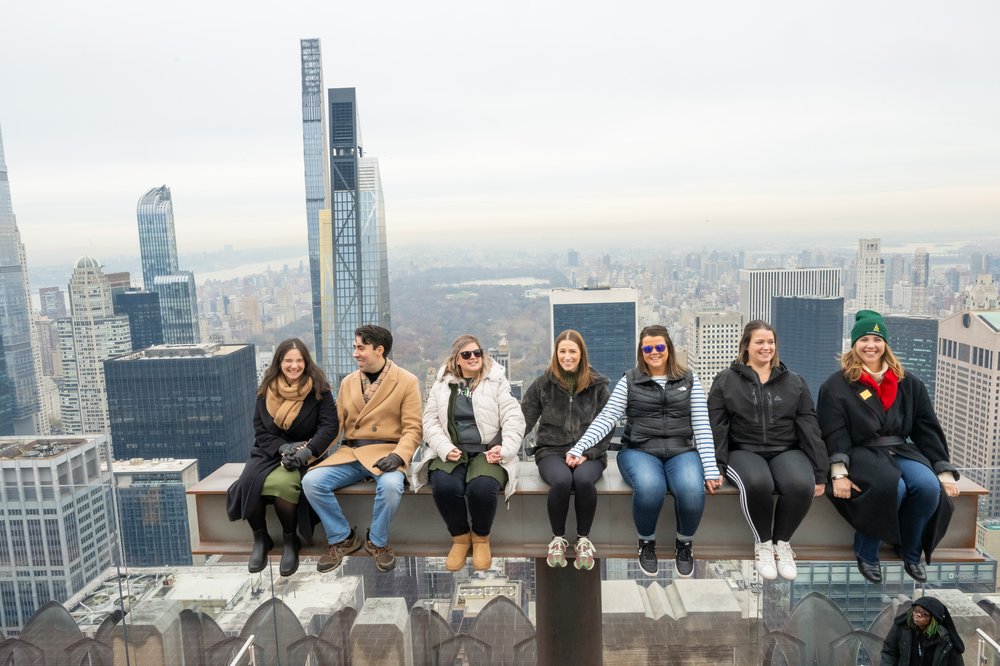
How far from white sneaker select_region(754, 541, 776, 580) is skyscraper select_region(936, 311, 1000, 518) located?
31.0 ft

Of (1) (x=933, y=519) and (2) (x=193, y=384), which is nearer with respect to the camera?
(1) (x=933, y=519)

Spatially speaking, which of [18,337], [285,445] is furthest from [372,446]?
[18,337]

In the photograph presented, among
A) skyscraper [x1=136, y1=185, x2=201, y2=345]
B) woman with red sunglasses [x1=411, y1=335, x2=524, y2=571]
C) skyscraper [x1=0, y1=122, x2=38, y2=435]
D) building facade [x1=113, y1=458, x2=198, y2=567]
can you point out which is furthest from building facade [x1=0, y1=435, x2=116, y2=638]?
skyscraper [x1=0, y1=122, x2=38, y2=435]

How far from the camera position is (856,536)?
2.59m

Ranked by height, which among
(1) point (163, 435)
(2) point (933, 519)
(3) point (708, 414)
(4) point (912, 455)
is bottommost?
(1) point (163, 435)

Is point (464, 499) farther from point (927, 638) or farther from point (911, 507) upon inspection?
point (927, 638)

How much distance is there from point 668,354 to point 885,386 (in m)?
0.91

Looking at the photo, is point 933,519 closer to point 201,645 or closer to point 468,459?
point 468,459

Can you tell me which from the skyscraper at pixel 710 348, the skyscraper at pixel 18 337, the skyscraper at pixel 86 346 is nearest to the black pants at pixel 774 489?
the skyscraper at pixel 710 348

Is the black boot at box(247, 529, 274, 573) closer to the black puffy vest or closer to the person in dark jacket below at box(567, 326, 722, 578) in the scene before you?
the person in dark jacket below at box(567, 326, 722, 578)

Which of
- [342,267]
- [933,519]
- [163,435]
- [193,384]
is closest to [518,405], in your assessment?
[933,519]

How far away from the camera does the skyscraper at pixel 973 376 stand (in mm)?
10703

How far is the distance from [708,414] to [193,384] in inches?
1640

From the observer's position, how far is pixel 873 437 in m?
2.57
